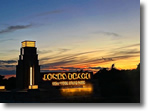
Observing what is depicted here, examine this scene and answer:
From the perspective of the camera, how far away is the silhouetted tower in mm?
17766

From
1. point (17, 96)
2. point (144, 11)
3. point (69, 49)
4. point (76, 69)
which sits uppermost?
point (144, 11)

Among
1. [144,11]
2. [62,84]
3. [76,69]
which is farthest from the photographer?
[62,84]

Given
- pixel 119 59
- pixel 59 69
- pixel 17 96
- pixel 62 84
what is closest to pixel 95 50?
pixel 119 59

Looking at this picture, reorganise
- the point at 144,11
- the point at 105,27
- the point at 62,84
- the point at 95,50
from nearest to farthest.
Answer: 1. the point at 144,11
2. the point at 105,27
3. the point at 95,50
4. the point at 62,84

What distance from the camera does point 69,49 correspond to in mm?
14672

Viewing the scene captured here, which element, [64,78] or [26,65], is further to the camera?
[26,65]

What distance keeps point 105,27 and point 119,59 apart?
162 cm

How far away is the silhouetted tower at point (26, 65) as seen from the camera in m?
17.8

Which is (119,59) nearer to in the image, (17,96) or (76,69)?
(76,69)

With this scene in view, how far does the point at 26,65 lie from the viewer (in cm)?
1806

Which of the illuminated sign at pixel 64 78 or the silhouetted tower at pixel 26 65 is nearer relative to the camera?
the illuminated sign at pixel 64 78

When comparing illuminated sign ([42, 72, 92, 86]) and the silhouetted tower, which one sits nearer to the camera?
illuminated sign ([42, 72, 92, 86])

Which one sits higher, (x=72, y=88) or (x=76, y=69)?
(x=76, y=69)

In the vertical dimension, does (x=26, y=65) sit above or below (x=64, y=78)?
above
